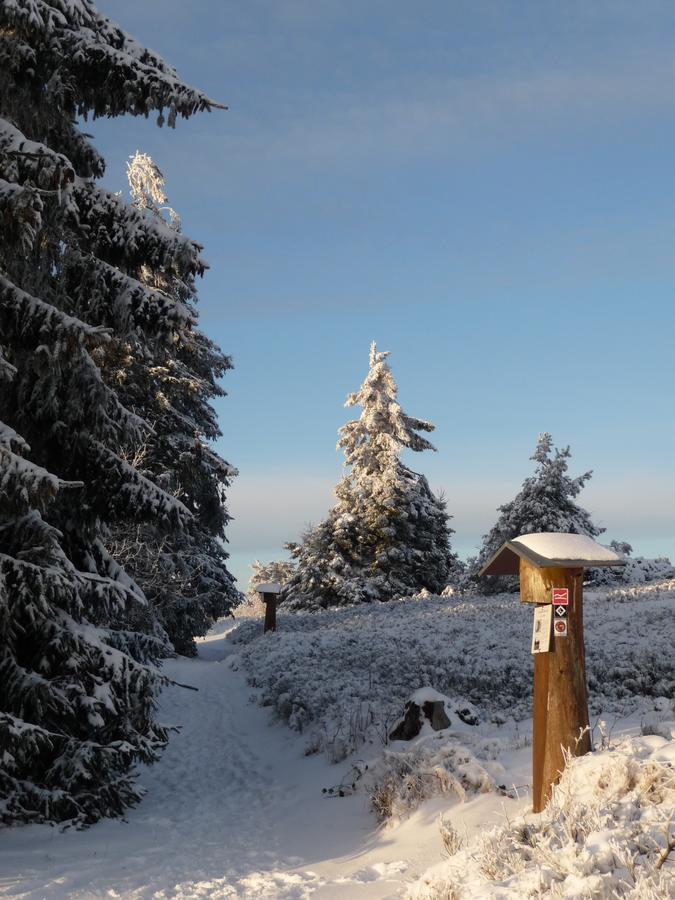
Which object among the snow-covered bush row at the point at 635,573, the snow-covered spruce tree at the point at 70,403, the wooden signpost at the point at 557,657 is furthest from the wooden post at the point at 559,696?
the snow-covered bush row at the point at 635,573

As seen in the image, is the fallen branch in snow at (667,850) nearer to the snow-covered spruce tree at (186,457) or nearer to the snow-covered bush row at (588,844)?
the snow-covered bush row at (588,844)

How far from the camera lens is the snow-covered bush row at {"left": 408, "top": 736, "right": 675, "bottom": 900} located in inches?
168

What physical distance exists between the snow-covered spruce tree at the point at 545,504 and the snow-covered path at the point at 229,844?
65.8ft

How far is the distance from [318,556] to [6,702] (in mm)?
26042

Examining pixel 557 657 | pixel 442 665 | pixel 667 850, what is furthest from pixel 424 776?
pixel 442 665

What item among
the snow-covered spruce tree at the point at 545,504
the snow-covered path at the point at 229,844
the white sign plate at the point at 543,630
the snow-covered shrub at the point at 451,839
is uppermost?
the snow-covered spruce tree at the point at 545,504

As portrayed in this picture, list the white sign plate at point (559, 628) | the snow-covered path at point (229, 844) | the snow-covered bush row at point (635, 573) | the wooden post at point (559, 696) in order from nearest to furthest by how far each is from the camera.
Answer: the snow-covered path at point (229, 844)
the wooden post at point (559, 696)
the white sign plate at point (559, 628)
the snow-covered bush row at point (635, 573)

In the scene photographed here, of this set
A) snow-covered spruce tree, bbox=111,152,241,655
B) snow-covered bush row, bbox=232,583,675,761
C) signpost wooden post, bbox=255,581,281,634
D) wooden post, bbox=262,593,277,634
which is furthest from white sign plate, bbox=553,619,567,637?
wooden post, bbox=262,593,277,634

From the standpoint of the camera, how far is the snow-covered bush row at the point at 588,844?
14.0 feet

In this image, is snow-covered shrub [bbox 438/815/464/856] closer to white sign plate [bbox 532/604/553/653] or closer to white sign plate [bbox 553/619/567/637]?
white sign plate [bbox 532/604/553/653]

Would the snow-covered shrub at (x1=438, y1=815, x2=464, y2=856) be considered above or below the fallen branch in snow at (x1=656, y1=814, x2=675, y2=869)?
below

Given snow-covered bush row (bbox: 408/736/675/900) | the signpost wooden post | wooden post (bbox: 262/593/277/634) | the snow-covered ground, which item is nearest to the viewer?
snow-covered bush row (bbox: 408/736/675/900)

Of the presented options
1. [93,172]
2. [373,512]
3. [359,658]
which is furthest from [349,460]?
[93,172]

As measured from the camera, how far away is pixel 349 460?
35.9m
